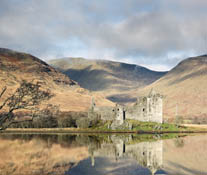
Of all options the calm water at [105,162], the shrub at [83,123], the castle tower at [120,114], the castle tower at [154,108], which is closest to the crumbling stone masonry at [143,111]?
the castle tower at [154,108]

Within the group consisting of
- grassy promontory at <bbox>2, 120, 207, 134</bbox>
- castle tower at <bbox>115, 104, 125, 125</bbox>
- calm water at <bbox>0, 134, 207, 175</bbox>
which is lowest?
calm water at <bbox>0, 134, 207, 175</bbox>

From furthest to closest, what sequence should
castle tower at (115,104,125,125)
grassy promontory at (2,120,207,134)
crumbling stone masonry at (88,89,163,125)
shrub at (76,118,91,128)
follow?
crumbling stone masonry at (88,89,163,125) < shrub at (76,118,91,128) < castle tower at (115,104,125,125) < grassy promontory at (2,120,207,134)

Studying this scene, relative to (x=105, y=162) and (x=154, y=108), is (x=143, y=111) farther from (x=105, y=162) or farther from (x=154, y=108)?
(x=105, y=162)

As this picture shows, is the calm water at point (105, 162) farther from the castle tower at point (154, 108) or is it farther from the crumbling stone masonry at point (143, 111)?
the crumbling stone masonry at point (143, 111)

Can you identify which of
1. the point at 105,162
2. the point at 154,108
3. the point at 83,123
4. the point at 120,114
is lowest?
the point at 105,162

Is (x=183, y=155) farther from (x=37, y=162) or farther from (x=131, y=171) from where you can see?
(x=37, y=162)

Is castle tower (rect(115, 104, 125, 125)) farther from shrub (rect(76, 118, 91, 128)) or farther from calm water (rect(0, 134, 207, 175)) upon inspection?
calm water (rect(0, 134, 207, 175))

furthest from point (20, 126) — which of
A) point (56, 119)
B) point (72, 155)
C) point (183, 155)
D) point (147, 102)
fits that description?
point (183, 155)

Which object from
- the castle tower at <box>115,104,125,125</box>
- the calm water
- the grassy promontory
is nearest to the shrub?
the grassy promontory

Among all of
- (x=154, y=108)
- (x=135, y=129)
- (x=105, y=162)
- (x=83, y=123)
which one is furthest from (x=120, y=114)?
(x=105, y=162)

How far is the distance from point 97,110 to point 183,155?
61.7m

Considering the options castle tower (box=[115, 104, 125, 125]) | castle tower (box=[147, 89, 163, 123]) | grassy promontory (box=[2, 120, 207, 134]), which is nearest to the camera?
grassy promontory (box=[2, 120, 207, 134])

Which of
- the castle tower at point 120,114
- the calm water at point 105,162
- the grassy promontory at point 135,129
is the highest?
the castle tower at point 120,114

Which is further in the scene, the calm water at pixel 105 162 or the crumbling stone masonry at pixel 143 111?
the crumbling stone masonry at pixel 143 111
